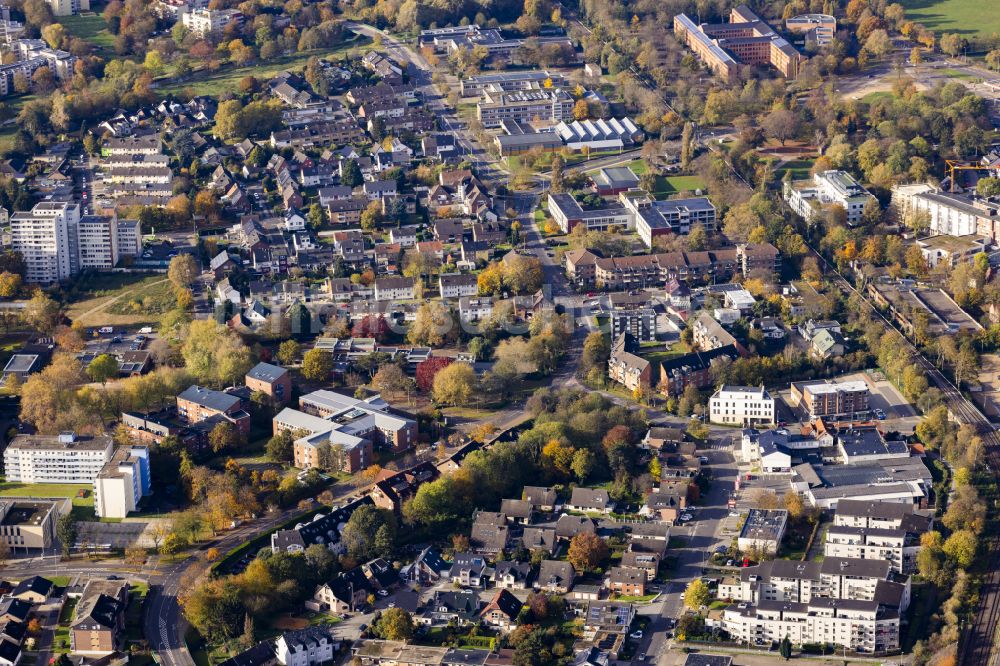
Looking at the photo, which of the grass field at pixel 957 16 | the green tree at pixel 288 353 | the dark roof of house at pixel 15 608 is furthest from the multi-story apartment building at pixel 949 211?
the dark roof of house at pixel 15 608

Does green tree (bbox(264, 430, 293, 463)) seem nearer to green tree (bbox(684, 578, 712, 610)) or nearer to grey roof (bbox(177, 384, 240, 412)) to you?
grey roof (bbox(177, 384, 240, 412))

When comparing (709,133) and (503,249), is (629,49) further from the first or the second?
(503,249)

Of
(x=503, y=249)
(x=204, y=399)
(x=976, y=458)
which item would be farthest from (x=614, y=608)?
(x=503, y=249)

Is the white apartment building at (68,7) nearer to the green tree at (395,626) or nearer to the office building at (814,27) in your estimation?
the office building at (814,27)

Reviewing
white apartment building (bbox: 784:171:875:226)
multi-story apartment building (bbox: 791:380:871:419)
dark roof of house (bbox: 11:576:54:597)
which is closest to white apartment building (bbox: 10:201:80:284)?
dark roof of house (bbox: 11:576:54:597)

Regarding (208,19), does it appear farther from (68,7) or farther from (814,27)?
(814,27)

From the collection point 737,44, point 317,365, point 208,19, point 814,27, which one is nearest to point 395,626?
point 317,365
